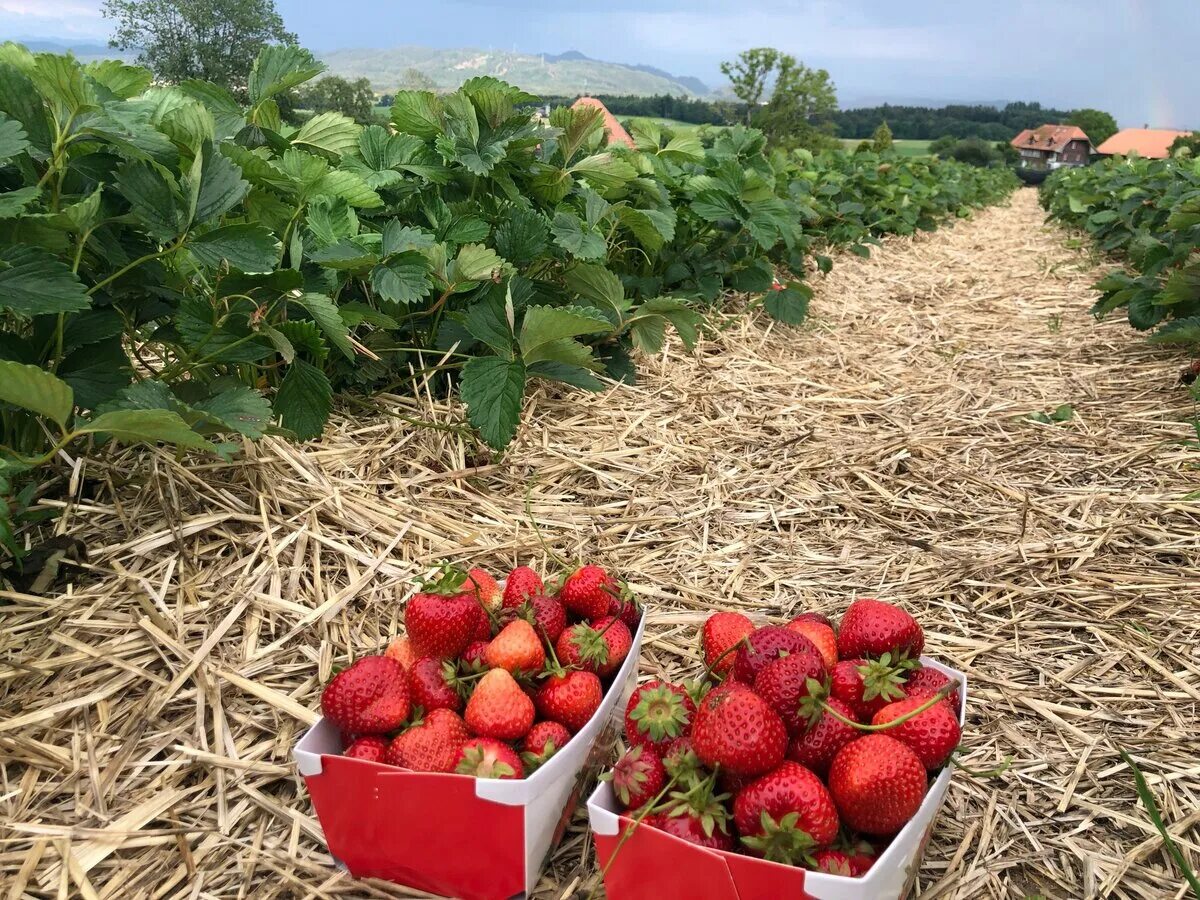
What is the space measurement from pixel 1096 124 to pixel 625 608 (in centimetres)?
6750

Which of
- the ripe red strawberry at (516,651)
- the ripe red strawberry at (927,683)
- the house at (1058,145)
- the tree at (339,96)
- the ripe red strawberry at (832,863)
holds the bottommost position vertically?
the ripe red strawberry at (832,863)

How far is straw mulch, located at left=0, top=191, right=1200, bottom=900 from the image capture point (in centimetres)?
127

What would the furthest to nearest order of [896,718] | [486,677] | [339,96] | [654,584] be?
1. [339,96]
2. [654,584]
3. [486,677]
4. [896,718]

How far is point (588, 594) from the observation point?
4.43ft

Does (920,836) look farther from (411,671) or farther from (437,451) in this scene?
(437,451)

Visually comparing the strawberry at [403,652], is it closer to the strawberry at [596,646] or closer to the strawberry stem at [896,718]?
the strawberry at [596,646]

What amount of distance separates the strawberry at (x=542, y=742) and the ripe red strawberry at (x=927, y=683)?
459 mm

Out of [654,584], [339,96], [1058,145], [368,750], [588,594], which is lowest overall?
[654,584]

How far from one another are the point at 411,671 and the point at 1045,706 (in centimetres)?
112

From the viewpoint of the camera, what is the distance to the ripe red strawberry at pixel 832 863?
3.13ft

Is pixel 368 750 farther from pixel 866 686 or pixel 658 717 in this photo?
pixel 866 686

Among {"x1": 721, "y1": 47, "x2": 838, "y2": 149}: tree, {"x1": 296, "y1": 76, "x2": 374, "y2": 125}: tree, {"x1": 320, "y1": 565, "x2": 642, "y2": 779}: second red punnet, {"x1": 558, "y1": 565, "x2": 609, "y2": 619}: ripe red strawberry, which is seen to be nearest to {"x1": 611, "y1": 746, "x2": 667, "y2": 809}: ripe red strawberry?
{"x1": 320, "y1": 565, "x2": 642, "y2": 779}: second red punnet

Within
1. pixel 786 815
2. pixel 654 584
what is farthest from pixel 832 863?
pixel 654 584

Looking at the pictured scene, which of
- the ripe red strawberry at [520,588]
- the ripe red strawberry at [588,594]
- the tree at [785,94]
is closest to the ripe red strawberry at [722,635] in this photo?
the ripe red strawberry at [588,594]
